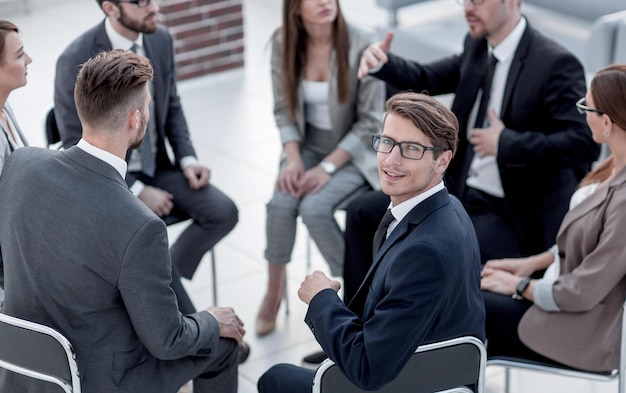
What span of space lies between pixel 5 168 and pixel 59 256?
32 centimetres

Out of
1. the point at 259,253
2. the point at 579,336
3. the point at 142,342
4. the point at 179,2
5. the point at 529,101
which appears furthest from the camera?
the point at 179,2

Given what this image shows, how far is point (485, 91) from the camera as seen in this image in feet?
11.7

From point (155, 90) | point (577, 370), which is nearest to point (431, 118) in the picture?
point (577, 370)

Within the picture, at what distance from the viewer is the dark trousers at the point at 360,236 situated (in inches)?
138

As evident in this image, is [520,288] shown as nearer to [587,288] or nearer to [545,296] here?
[545,296]

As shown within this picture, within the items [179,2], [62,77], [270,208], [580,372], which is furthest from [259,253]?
[179,2]

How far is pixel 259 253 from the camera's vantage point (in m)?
4.52

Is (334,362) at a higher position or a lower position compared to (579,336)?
higher

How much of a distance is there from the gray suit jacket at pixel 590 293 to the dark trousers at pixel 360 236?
764mm

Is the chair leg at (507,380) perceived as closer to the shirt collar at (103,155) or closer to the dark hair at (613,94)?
the dark hair at (613,94)

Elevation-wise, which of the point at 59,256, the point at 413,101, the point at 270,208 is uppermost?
the point at 413,101

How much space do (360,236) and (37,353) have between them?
1443 millimetres

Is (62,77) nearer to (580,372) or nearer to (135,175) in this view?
(135,175)

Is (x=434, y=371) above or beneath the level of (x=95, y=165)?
beneath
